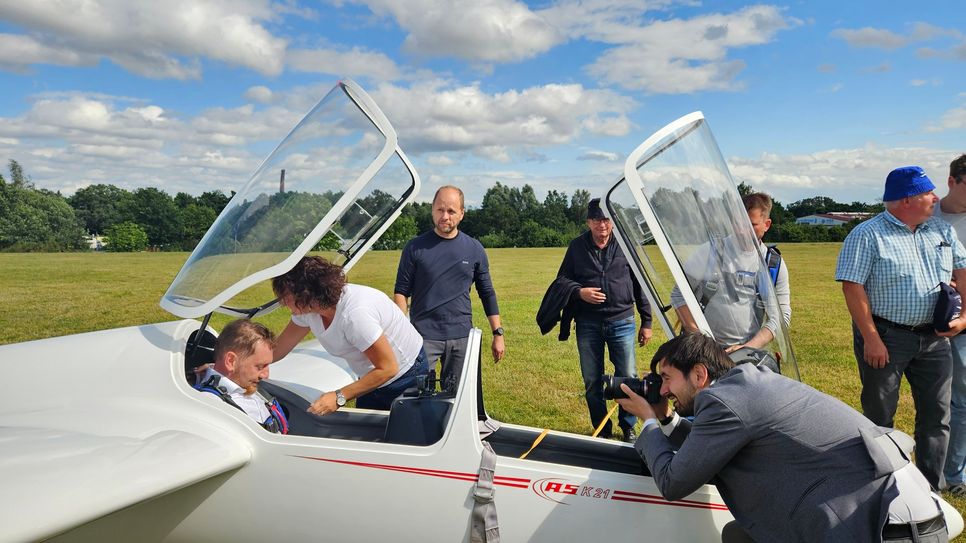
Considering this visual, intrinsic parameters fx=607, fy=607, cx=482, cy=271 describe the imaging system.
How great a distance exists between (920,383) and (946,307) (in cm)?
57

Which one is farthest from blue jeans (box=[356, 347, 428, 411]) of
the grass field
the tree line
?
the tree line

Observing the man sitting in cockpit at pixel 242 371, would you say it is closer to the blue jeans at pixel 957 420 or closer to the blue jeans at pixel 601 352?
the blue jeans at pixel 601 352

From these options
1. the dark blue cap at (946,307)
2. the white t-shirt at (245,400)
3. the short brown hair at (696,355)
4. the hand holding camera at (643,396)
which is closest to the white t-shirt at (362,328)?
the white t-shirt at (245,400)

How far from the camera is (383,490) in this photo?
2488mm

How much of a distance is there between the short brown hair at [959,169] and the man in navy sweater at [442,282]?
3.19 meters

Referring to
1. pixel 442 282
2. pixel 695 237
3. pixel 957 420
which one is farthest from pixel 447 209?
pixel 957 420

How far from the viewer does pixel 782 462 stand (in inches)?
80.2

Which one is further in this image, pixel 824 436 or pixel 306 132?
pixel 306 132

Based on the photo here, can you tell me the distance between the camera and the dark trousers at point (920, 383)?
3676mm

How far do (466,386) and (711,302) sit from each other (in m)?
1.11

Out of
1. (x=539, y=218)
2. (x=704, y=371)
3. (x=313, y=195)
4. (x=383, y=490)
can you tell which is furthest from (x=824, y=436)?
(x=539, y=218)

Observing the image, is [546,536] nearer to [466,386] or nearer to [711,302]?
[466,386]

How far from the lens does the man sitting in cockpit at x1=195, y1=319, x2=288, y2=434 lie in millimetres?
2912

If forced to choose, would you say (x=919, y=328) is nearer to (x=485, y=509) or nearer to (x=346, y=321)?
(x=485, y=509)
